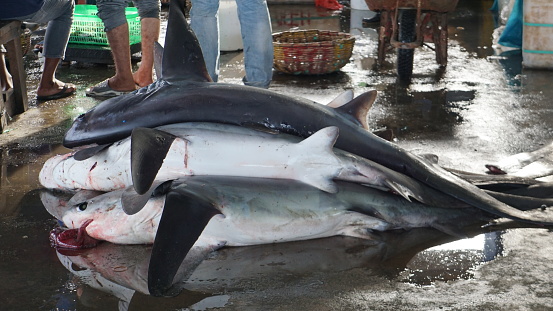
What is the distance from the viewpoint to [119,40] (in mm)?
5840

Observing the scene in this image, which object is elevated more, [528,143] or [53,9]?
[53,9]

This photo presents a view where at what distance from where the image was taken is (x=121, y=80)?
585cm

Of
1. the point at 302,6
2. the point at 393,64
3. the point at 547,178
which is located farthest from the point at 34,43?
the point at 547,178

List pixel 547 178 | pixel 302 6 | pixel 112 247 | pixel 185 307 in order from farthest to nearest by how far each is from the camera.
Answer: pixel 302 6
pixel 547 178
pixel 112 247
pixel 185 307

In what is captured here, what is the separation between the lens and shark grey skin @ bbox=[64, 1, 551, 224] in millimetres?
3107

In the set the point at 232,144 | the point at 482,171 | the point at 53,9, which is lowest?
the point at 482,171

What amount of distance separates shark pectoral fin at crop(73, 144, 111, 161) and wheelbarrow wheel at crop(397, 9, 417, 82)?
360 centimetres

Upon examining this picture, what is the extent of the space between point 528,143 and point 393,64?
290cm

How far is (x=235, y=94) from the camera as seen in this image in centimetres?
316

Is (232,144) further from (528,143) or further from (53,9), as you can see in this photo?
(53,9)

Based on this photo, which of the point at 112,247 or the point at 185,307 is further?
the point at 112,247

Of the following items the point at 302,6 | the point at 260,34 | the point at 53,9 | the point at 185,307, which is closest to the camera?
the point at 185,307

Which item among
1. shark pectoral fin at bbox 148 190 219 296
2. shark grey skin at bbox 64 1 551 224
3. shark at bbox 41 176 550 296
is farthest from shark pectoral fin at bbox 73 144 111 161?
shark pectoral fin at bbox 148 190 219 296

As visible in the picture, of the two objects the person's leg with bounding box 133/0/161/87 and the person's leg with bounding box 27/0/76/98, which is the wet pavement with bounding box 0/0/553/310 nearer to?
the person's leg with bounding box 27/0/76/98
